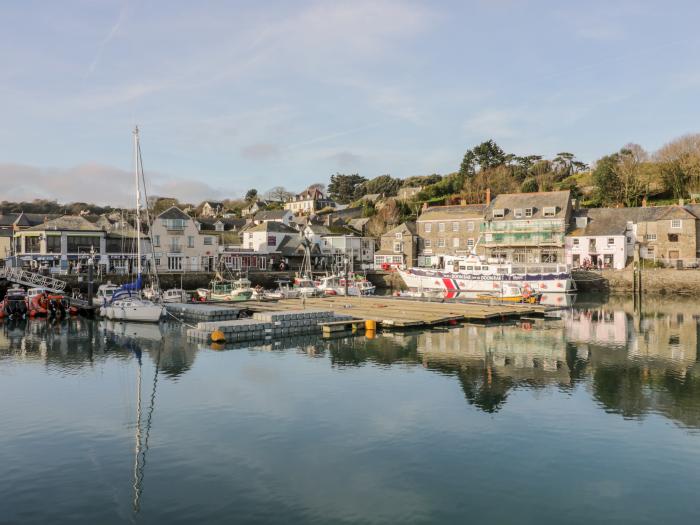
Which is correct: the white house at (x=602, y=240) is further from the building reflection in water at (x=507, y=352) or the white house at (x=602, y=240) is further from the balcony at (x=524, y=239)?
the building reflection in water at (x=507, y=352)

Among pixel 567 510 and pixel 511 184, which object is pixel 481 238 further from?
pixel 567 510

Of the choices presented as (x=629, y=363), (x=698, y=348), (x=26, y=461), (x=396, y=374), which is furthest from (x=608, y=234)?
(x=26, y=461)

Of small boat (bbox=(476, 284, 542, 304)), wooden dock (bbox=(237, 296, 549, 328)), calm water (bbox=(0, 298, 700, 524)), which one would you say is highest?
small boat (bbox=(476, 284, 542, 304))

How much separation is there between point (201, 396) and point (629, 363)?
18.1 m

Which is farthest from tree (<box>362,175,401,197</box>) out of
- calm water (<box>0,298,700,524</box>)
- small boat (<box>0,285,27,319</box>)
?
calm water (<box>0,298,700,524</box>)

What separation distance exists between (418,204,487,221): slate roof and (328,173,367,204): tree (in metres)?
54.4

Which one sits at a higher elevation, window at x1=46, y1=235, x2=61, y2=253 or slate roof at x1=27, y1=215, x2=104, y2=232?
slate roof at x1=27, y1=215, x2=104, y2=232

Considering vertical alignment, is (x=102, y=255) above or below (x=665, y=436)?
above

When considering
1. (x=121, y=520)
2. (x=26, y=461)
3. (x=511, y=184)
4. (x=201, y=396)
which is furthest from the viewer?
(x=511, y=184)

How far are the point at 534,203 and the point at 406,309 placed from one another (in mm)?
37096

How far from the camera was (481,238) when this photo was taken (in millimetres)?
76500

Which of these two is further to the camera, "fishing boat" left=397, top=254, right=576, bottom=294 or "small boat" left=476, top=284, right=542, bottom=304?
"fishing boat" left=397, top=254, right=576, bottom=294

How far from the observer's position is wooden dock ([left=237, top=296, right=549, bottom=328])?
38.3 metres

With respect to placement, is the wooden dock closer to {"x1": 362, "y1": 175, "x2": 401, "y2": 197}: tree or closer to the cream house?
the cream house
